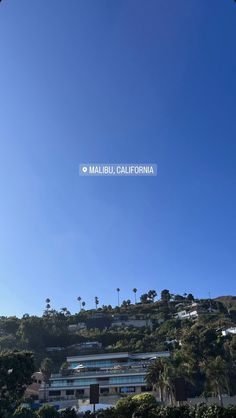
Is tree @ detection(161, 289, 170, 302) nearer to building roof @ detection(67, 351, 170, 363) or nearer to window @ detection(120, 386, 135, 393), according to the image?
building roof @ detection(67, 351, 170, 363)

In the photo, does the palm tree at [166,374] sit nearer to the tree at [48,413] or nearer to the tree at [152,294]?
the tree at [48,413]

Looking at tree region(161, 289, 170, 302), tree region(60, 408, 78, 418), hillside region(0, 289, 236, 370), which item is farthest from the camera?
tree region(161, 289, 170, 302)

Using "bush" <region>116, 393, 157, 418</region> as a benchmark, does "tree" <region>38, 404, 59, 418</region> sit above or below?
below

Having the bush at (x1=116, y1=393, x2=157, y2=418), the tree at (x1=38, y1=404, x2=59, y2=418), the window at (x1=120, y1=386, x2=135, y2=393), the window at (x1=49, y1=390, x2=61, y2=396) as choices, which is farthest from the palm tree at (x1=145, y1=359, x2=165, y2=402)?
the bush at (x1=116, y1=393, x2=157, y2=418)

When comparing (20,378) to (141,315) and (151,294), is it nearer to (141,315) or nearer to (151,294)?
(141,315)

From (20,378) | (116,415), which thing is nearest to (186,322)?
(20,378)

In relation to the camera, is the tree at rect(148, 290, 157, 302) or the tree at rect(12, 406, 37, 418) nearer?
the tree at rect(12, 406, 37, 418)

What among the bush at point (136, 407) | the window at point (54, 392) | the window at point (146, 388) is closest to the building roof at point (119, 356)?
the window at point (54, 392)

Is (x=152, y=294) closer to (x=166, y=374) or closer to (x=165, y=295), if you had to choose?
(x=165, y=295)

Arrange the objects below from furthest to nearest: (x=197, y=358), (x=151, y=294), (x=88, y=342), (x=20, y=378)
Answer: (x=151, y=294), (x=88, y=342), (x=197, y=358), (x=20, y=378)

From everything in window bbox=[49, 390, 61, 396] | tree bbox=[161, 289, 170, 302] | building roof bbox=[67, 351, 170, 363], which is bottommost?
window bbox=[49, 390, 61, 396]

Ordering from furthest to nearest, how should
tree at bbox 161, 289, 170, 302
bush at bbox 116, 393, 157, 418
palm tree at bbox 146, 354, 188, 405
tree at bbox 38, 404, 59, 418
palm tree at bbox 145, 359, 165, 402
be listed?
tree at bbox 161, 289, 170, 302
palm tree at bbox 145, 359, 165, 402
palm tree at bbox 146, 354, 188, 405
tree at bbox 38, 404, 59, 418
bush at bbox 116, 393, 157, 418
